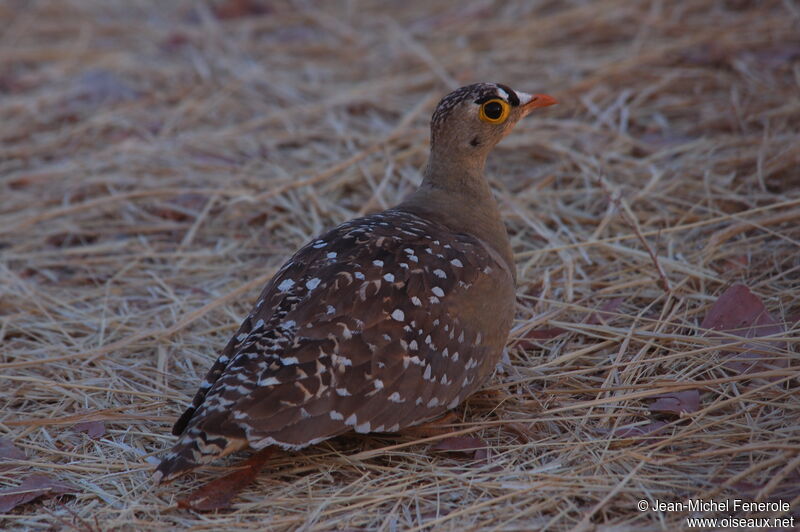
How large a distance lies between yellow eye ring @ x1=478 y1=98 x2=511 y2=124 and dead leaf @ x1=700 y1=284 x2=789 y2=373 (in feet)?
4.51

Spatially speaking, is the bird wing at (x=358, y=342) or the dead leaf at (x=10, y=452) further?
the dead leaf at (x=10, y=452)

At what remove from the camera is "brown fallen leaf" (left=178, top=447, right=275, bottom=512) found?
2.98 metres

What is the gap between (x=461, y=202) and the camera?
4.03 meters

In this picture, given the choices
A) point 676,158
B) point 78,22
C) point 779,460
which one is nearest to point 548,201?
point 676,158

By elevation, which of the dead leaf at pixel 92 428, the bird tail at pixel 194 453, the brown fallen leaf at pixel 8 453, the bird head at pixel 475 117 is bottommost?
the dead leaf at pixel 92 428

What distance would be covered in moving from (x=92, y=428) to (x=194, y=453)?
873mm

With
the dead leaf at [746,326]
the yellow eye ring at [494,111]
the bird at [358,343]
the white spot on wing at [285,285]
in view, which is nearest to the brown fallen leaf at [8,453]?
the bird at [358,343]

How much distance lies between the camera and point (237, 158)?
600 centimetres

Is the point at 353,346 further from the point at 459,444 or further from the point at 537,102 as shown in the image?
the point at 537,102

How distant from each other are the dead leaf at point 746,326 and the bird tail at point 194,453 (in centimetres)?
218

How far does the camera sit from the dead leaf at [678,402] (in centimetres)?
337

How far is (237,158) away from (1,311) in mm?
2103

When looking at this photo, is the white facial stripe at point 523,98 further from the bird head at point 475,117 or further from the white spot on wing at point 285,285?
the white spot on wing at point 285,285

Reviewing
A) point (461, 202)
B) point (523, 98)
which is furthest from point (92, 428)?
point (523, 98)
